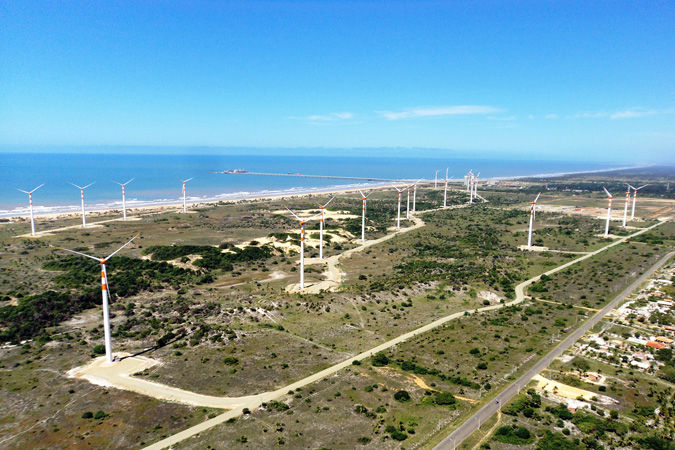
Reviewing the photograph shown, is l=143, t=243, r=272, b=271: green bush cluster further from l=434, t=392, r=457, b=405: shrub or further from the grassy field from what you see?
l=434, t=392, r=457, b=405: shrub

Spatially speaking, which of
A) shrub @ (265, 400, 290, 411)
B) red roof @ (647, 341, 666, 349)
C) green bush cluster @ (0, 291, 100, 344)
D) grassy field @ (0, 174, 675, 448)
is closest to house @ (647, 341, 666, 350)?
red roof @ (647, 341, 666, 349)

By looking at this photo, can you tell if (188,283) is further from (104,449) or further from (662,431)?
(662,431)

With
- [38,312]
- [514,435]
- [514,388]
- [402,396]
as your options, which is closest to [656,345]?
[514,388]

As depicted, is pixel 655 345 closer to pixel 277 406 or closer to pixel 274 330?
pixel 277 406

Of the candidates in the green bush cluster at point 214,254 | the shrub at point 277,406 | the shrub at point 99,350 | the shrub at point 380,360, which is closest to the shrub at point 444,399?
the shrub at point 380,360

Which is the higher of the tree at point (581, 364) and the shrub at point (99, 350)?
the tree at point (581, 364)

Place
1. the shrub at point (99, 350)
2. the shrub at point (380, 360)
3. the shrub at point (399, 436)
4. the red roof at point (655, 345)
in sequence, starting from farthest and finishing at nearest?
the red roof at point (655, 345), the shrub at point (99, 350), the shrub at point (380, 360), the shrub at point (399, 436)

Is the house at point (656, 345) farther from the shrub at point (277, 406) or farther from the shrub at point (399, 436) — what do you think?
the shrub at point (277, 406)

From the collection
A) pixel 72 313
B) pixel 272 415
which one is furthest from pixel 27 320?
pixel 272 415
